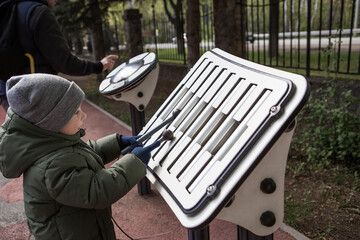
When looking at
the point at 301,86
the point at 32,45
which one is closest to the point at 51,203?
the point at 301,86

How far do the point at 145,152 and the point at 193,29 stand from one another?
4172mm

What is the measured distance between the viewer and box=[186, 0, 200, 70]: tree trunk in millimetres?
5218

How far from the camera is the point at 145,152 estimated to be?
1606 millimetres

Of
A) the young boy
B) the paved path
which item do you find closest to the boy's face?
the young boy

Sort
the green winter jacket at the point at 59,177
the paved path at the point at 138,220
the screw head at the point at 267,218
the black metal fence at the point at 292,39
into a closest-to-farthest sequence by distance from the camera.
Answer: the screw head at the point at 267,218 → the green winter jacket at the point at 59,177 → the paved path at the point at 138,220 → the black metal fence at the point at 292,39

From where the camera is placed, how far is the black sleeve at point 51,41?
91.5 inches

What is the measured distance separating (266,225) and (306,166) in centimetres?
264

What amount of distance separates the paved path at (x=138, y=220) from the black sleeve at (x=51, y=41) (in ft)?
4.36

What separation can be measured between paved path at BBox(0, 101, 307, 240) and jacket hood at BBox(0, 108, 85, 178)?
117cm

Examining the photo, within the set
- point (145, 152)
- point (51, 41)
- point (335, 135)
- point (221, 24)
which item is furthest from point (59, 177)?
point (221, 24)

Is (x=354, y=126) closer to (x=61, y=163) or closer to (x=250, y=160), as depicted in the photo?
(x=250, y=160)

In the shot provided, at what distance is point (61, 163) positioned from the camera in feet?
4.60

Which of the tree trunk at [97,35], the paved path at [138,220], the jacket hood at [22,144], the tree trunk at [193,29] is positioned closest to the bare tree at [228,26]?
the tree trunk at [193,29]

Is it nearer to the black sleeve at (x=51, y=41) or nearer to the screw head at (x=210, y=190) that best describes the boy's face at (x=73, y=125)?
the screw head at (x=210, y=190)
